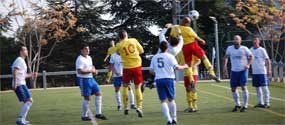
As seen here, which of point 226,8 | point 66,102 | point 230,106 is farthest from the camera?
point 226,8

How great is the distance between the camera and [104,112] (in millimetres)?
16469

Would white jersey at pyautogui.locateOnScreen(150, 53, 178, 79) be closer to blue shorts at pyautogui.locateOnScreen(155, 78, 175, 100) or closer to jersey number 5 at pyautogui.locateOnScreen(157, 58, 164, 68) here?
jersey number 5 at pyautogui.locateOnScreen(157, 58, 164, 68)

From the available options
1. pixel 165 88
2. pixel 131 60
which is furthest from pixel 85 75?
pixel 165 88

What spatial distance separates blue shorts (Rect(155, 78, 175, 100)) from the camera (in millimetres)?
12344

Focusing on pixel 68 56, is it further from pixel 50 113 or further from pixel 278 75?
pixel 50 113

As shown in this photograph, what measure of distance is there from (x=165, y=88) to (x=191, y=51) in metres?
3.00

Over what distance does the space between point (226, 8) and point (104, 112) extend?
3003 cm

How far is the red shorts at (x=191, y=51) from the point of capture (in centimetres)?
1509

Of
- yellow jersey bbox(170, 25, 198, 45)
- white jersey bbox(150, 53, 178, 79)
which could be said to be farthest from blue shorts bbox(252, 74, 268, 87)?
white jersey bbox(150, 53, 178, 79)

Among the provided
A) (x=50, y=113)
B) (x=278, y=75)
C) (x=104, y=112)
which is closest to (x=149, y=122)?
(x=104, y=112)

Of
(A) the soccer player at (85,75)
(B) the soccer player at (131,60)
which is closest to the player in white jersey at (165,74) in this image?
(B) the soccer player at (131,60)

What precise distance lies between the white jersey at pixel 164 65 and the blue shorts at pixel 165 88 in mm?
101

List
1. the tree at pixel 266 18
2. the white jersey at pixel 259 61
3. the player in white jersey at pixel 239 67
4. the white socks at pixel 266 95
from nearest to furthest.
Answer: the player in white jersey at pixel 239 67 < the white socks at pixel 266 95 < the white jersey at pixel 259 61 < the tree at pixel 266 18

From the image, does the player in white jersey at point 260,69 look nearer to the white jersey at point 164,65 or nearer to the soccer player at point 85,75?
the soccer player at point 85,75
